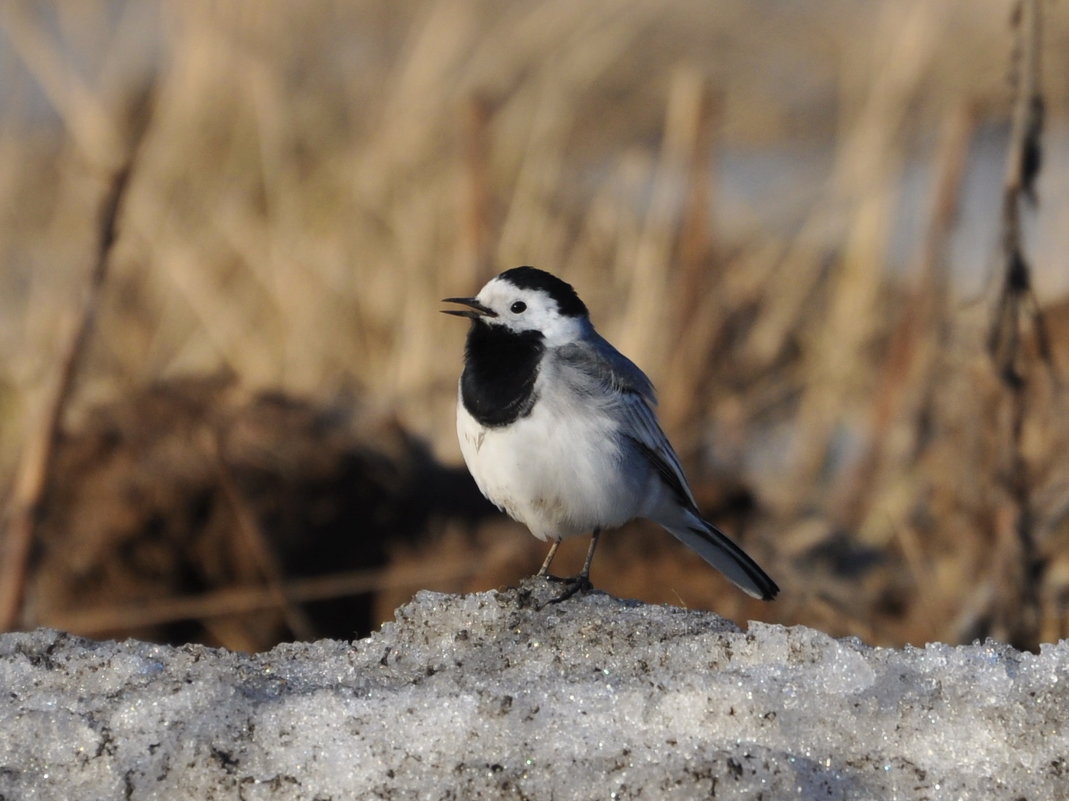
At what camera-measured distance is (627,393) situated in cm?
448

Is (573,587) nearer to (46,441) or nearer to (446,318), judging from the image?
(46,441)

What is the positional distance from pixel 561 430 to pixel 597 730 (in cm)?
181

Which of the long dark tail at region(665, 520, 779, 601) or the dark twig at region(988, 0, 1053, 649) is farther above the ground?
the dark twig at region(988, 0, 1053, 649)

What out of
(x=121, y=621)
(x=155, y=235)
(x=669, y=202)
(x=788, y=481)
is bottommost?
(x=121, y=621)

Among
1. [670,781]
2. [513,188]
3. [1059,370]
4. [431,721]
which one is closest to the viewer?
[670,781]

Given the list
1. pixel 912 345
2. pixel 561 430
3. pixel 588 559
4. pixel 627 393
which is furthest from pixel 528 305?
pixel 912 345

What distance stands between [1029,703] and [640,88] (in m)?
11.4

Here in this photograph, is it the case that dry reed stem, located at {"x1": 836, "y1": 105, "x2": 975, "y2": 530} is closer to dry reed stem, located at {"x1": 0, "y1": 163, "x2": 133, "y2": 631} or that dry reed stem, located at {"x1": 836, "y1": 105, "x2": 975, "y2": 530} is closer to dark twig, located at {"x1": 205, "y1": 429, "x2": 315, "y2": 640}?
dark twig, located at {"x1": 205, "y1": 429, "x2": 315, "y2": 640}

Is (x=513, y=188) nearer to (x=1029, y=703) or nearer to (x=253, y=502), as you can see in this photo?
(x=253, y=502)

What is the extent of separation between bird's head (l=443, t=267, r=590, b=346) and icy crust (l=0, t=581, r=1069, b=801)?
1880 millimetres

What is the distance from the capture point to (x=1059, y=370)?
5.99m

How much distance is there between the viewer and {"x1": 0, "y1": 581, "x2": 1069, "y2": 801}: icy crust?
2.34m

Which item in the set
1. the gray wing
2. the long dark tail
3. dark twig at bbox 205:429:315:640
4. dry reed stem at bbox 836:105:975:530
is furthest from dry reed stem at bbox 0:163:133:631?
dry reed stem at bbox 836:105:975:530

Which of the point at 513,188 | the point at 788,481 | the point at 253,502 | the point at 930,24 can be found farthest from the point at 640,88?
the point at 253,502
